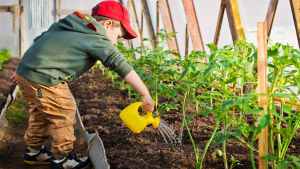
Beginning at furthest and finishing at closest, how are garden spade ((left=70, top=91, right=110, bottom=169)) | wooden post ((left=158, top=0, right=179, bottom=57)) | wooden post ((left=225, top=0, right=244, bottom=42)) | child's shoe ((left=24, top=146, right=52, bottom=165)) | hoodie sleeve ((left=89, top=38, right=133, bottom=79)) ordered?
wooden post ((left=158, top=0, right=179, bottom=57)), wooden post ((left=225, top=0, right=244, bottom=42)), child's shoe ((left=24, top=146, right=52, bottom=165)), garden spade ((left=70, top=91, right=110, bottom=169)), hoodie sleeve ((left=89, top=38, right=133, bottom=79))

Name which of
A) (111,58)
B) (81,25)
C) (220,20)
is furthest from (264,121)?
(220,20)

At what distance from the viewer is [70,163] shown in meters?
1.90

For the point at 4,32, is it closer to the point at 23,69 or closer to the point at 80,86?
the point at 80,86

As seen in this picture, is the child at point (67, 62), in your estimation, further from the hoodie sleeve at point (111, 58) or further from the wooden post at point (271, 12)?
the wooden post at point (271, 12)

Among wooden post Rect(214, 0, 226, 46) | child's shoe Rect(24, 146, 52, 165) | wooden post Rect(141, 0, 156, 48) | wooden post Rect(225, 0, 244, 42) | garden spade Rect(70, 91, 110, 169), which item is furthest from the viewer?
wooden post Rect(141, 0, 156, 48)

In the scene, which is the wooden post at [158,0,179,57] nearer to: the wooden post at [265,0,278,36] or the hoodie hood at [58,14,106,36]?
the wooden post at [265,0,278,36]

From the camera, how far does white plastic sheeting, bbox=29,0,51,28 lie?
9.37 metres

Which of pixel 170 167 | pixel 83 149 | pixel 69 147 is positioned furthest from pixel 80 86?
pixel 170 167

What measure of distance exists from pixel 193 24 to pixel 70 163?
→ 2.69m

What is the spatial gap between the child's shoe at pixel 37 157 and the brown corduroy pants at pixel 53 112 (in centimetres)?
13

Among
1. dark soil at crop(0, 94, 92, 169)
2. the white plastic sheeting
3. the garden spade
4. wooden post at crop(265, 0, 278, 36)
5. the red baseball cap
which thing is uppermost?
the white plastic sheeting

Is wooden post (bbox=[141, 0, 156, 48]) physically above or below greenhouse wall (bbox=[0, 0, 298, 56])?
above

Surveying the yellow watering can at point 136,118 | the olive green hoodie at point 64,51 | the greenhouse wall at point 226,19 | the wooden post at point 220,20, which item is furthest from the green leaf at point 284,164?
the wooden post at point 220,20

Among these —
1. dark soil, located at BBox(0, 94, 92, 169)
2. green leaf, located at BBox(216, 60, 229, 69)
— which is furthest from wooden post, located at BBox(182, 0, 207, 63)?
green leaf, located at BBox(216, 60, 229, 69)
